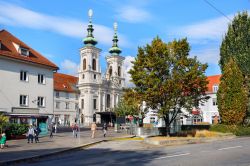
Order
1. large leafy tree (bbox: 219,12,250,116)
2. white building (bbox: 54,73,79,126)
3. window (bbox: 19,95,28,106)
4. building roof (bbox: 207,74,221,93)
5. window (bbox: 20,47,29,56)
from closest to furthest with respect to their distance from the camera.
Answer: window (bbox: 19,95,28,106) < window (bbox: 20,47,29,56) < large leafy tree (bbox: 219,12,250,116) < building roof (bbox: 207,74,221,93) < white building (bbox: 54,73,79,126)

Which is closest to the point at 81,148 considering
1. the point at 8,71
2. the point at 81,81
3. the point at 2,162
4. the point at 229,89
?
the point at 2,162

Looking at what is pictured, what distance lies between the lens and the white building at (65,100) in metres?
83.9

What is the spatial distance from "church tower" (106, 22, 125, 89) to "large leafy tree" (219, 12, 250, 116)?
64.5 metres

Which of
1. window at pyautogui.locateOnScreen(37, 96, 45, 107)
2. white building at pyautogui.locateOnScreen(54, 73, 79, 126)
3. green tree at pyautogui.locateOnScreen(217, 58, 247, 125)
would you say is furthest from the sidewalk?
white building at pyautogui.locateOnScreen(54, 73, 79, 126)

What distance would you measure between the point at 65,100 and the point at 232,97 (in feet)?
192

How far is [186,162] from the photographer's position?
14.0 meters

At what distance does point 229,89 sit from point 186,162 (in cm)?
2507

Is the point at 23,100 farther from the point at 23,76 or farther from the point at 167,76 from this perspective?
the point at 167,76

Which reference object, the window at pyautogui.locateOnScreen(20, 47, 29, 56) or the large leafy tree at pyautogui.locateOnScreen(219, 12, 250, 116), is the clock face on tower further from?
the window at pyautogui.locateOnScreen(20, 47, 29, 56)

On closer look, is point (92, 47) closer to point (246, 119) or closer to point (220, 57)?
point (220, 57)

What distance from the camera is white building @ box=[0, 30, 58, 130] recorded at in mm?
36062

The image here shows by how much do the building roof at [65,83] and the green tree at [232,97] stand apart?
5550cm

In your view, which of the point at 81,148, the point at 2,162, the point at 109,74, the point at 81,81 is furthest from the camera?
the point at 109,74

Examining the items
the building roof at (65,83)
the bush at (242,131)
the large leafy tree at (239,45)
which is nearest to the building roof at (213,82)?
the large leafy tree at (239,45)
